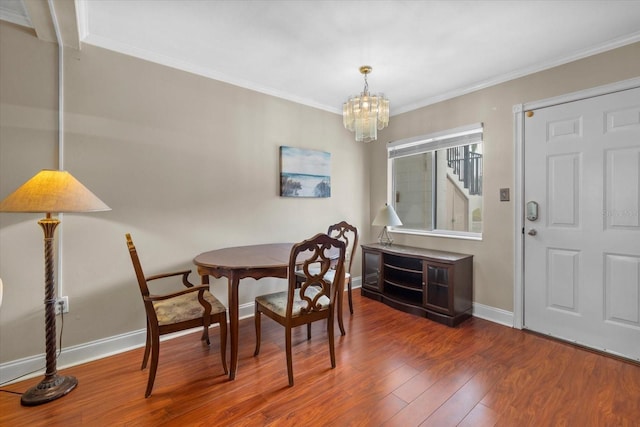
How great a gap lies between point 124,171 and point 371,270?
280 cm

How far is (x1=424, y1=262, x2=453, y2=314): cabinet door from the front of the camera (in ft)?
9.34

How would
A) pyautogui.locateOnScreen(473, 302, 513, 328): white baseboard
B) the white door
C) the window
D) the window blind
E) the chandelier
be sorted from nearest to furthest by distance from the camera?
the white door → the chandelier → pyautogui.locateOnScreen(473, 302, 513, 328): white baseboard → the window blind → the window

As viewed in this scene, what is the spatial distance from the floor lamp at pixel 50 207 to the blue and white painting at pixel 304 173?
1793 mm

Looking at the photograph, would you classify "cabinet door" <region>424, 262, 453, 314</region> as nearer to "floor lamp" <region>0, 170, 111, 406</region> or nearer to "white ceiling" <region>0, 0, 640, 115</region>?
"white ceiling" <region>0, 0, 640, 115</region>

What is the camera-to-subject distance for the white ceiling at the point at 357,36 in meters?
1.88

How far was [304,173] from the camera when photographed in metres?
3.43

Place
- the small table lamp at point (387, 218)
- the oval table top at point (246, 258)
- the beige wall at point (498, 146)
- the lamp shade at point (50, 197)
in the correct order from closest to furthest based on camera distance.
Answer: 1. the lamp shade at point (50, 197)
2. the oval table top at point (246, 258)
3. the beige wall at point (498, 146)
4. the small table lamp at point (387, 218)

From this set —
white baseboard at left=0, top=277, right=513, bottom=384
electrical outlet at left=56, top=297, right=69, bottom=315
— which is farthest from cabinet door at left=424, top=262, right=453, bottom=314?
electrical outlet at left=56, top=297, right=69, bottom=315

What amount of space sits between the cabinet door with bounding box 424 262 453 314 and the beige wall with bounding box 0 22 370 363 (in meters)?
1.57

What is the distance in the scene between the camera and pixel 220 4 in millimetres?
1850

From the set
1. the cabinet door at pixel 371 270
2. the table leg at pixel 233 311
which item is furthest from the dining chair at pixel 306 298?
the cabinet door at pixel 371 270

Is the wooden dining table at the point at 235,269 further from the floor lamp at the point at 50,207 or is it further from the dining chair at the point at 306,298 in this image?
the floor lamp at the point at 50,207

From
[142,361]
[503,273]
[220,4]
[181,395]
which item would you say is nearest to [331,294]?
[181,395]

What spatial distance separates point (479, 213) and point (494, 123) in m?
0.93
